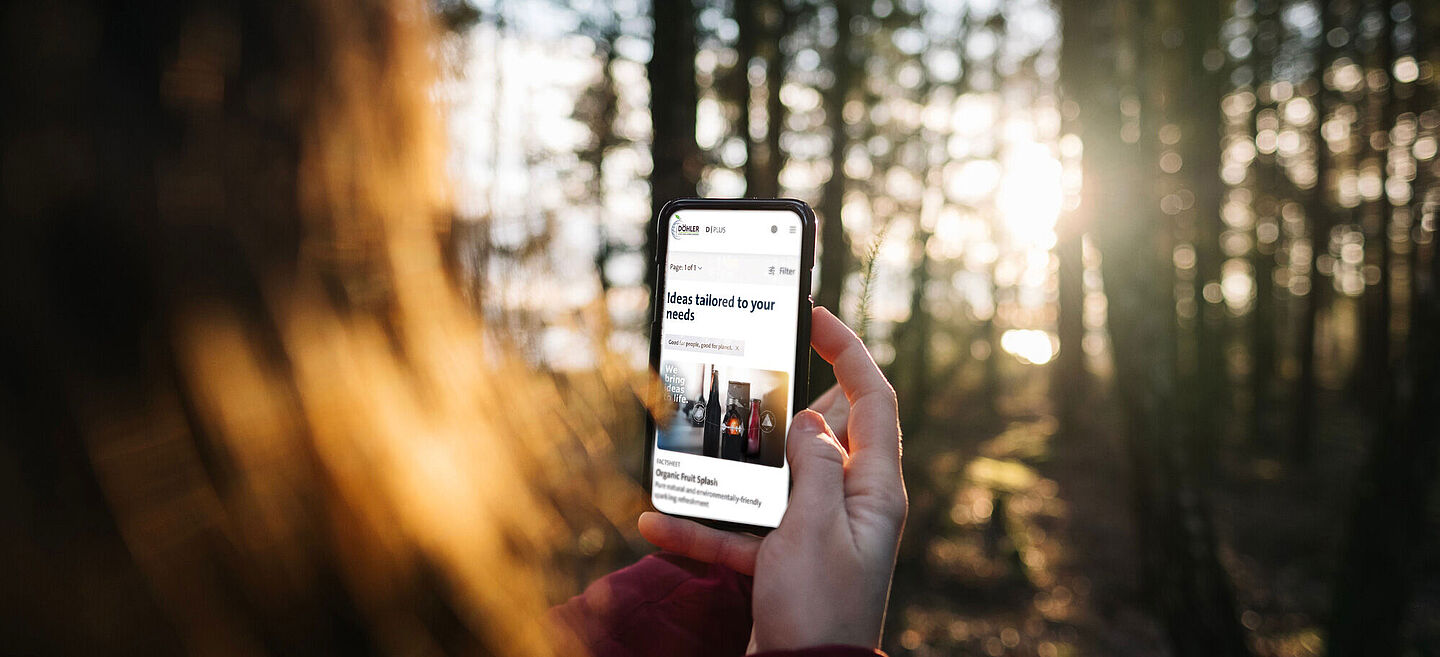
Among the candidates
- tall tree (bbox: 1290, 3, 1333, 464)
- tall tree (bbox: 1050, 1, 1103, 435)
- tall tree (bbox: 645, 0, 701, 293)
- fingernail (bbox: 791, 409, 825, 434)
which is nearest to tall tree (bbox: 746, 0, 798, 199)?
tall tree (bbox: 645, 0, 701, 293)

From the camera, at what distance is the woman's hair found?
0.47 meters

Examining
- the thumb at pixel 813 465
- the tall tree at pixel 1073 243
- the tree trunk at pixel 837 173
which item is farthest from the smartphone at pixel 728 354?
the tall tree at pixel 1073 243

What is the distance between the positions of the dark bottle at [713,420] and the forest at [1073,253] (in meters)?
0.42

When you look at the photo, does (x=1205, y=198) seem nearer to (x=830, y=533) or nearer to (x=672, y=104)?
(x=672, y=104)

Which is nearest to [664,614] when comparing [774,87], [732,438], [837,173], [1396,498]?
[732,438]

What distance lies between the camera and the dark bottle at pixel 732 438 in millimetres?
1557

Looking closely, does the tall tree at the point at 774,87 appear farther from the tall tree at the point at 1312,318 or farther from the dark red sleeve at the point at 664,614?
the tall tree at the point at 1312,318

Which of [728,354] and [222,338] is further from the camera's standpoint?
[728,354]

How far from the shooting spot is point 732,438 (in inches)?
61.5

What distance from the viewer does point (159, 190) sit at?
0.51 meters

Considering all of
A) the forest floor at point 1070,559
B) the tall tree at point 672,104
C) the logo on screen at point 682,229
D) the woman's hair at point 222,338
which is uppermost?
the tall tree at point 672,104

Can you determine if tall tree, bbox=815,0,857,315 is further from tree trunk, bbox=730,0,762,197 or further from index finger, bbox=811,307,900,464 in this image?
index finger, bbox=811,307,900,464

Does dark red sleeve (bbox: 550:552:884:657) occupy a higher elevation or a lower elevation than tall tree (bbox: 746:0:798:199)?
lower

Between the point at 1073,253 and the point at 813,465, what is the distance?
12467mm
